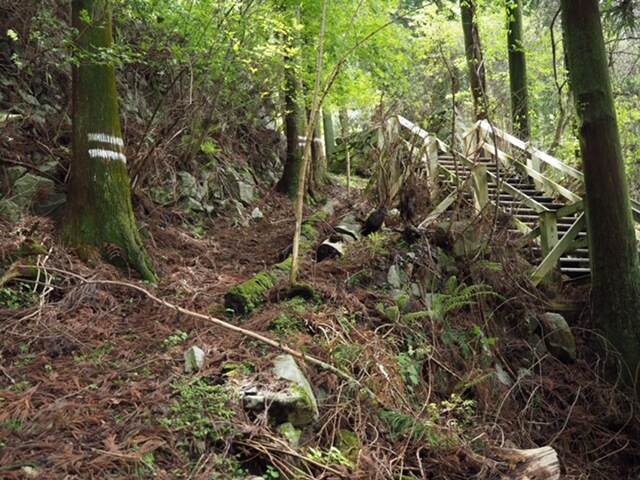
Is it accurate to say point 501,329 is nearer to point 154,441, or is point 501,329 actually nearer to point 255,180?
point 154,441

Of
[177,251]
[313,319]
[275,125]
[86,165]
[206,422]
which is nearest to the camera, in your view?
[206,422]

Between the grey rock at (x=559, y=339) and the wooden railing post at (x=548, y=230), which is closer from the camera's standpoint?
the grey rock at (x=559, y=339)

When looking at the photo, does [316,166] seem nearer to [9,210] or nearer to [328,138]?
[328,138]

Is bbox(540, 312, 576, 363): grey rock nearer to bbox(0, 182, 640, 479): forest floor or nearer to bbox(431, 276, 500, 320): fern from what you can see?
bbox(0, 182, 640, 479): forest floor

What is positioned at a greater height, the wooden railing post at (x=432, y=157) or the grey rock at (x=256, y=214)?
the wooden railing post at (x=432, y=157)

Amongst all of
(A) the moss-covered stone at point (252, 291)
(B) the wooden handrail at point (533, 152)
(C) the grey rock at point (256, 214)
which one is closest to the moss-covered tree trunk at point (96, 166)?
(A) the moss-covered stone at point (252, 291)

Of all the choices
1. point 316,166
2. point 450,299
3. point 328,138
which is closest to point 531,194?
point 450,299

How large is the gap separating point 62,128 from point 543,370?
7.17m

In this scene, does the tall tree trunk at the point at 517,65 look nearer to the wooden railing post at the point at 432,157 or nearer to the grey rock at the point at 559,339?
the wooden railing post at the point at 432,157

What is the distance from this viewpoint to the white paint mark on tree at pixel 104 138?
5578mm

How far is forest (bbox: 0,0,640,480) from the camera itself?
318 cm

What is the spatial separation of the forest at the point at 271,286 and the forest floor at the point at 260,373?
0.07 feet

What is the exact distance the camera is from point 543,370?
5.88 meters

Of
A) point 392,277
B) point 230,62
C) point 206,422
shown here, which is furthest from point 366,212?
point 206,422
